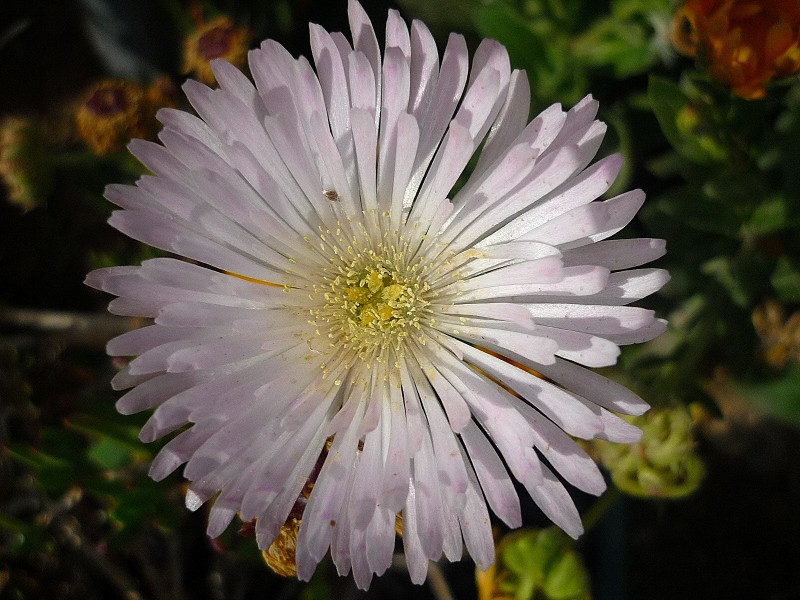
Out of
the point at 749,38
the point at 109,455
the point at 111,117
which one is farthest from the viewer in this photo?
the point at 111,117

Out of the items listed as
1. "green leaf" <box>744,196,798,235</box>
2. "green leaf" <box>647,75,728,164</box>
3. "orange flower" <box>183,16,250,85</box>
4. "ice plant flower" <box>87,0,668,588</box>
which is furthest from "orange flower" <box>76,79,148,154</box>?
"green leaf" <box>744,196,798,235</box>

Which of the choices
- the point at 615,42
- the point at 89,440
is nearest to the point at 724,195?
the point at 615,42

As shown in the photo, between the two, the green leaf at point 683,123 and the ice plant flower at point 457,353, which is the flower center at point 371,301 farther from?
the green leaf at point 683,123

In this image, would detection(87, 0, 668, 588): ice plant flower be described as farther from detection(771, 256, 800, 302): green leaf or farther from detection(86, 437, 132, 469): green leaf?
detection(771, 256, 800, 302): green leaf

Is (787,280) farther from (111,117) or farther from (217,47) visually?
(111,117)

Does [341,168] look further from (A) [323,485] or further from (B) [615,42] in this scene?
(B) [615,42]

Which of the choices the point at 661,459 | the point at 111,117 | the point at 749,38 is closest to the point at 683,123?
the point at 749,38
